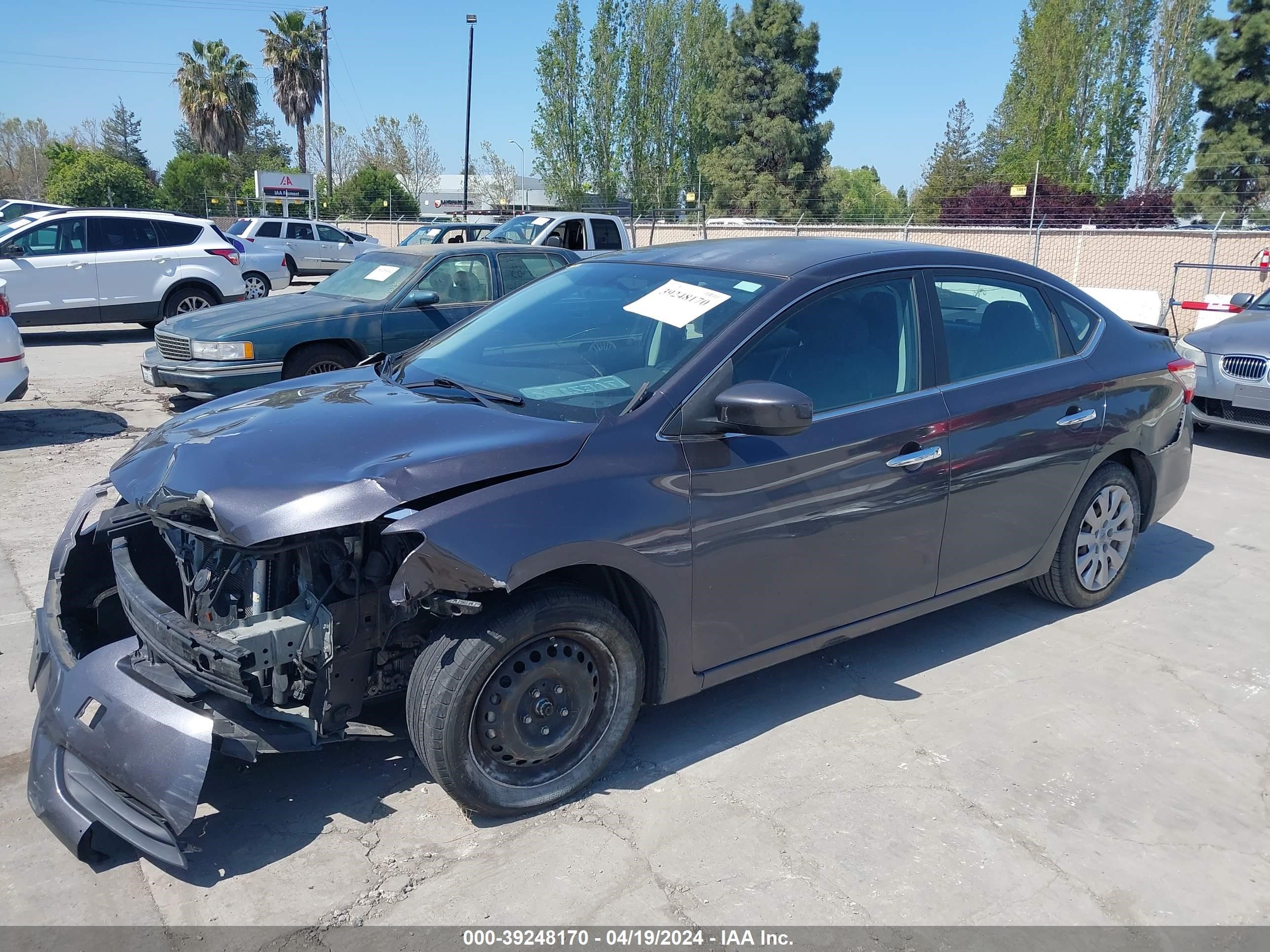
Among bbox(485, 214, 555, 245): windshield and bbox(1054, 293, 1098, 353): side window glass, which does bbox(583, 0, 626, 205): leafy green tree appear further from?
bbox(1054, 293, 1098, 353): side window glass

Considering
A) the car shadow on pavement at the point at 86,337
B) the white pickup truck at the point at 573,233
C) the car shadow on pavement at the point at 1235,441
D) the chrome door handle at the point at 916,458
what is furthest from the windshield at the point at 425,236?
the chrome door handle at the point at 916,458

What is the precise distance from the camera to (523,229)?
657 inches

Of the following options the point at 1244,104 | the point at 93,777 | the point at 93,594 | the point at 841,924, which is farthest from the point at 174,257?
the point at 1244,104

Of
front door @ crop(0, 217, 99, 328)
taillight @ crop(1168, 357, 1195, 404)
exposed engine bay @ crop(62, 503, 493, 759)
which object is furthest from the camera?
front door @ crop(0, 217, 99, 328)

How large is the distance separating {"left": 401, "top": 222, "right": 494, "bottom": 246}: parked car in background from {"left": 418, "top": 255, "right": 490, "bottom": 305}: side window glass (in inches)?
401

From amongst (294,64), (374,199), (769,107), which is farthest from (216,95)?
(769,107)

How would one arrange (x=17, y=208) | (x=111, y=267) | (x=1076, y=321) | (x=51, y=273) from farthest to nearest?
(x=17, y=208)
(x=111, y=267)
(x=51, y=273)
(x=1076, y=321)

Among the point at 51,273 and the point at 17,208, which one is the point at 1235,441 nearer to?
the point at 51,273

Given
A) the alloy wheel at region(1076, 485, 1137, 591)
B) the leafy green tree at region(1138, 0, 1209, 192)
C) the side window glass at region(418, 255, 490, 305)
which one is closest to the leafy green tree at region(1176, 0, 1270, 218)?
the leafy green tree at region(1138, 0, 1209, 192)

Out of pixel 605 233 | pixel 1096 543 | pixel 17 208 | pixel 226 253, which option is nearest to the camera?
pixel 1096 543

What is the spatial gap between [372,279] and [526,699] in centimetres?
700

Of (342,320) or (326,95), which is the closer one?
(342,320)

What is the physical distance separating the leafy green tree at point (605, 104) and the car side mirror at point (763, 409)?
4548cm

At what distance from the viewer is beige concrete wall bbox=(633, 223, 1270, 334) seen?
21.1 m
